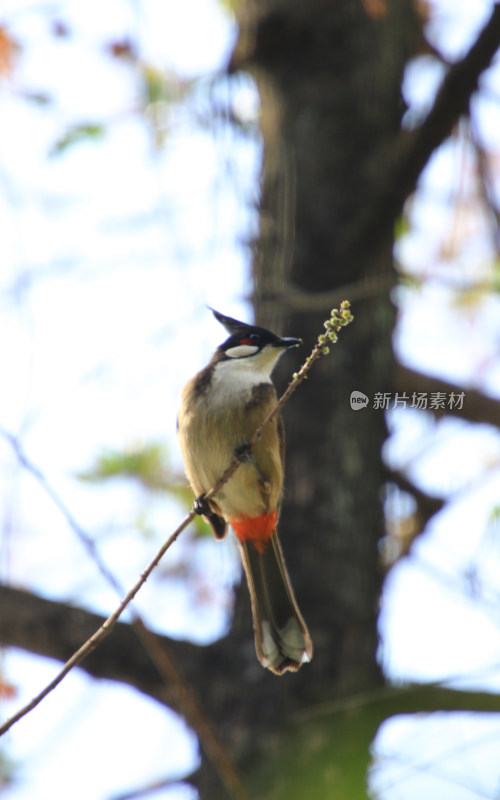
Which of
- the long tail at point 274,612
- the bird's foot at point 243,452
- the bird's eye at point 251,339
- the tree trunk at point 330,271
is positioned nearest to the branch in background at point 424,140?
the tree trunk at point 330,271

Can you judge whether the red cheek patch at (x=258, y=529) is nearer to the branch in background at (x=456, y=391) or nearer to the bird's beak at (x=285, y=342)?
the bird's beak at (x=285, y=342)

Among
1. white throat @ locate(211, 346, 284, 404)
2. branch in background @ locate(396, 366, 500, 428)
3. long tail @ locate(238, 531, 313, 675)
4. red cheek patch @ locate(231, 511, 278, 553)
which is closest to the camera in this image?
long tail @ locate(238, 531, 313, 675)

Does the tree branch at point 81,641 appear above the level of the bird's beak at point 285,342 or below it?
below

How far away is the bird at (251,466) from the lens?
3344mm

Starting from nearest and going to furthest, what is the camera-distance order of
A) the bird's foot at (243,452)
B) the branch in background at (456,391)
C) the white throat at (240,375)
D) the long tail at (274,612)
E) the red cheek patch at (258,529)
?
the bird's foot at (243,452) → the long tail at (274,612) → the white throat at (240,375) → the red cheek patch at (258,529) → the branch in background at (456,391)

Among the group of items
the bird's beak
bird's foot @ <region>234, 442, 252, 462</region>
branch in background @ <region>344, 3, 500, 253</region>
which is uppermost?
branch in background @ <region>344, 3, 500, 253</region>

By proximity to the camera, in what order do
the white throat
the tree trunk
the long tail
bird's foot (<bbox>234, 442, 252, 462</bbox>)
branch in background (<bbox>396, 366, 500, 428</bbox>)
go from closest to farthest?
1. bird's foot (<bbox>234, 442, 252, 462</bbox>)
2. the long tail
3. the white throat
4. the tree trunk
5. branch in background (<bbox>396, 366, 500, 428</bbox>)

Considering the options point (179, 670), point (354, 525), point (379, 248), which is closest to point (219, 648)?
point (179, 670)

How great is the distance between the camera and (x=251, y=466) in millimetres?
3443

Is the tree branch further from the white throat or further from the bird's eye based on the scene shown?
the bird's eye

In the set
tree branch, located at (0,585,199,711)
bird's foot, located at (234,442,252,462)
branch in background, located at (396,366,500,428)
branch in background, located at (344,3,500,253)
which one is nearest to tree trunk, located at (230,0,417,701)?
branch in background, located at (344,3,500,253)

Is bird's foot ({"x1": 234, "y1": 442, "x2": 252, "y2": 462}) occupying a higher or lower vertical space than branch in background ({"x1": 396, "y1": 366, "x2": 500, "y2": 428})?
higher

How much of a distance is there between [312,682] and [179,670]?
537mm

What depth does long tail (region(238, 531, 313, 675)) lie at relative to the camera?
3.26m
